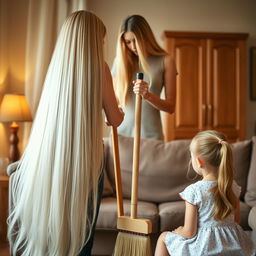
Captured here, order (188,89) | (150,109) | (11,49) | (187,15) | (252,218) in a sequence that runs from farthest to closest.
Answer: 1. (187,15)
2. (188,89)
3. (11,49)
4. (150,109)
5. (252,218)

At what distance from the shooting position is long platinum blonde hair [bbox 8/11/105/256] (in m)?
1.53

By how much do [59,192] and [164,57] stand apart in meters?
1.30

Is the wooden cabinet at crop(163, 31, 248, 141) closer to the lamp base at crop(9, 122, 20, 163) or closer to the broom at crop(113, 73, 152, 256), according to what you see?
the lamp base at crop(9, 122, 20, 163)

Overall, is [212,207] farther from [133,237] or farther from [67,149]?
[67,149]

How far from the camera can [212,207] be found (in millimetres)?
1623

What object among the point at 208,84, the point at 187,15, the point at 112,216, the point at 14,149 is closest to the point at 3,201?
the point at 14,149

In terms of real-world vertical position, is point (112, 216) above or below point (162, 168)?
below

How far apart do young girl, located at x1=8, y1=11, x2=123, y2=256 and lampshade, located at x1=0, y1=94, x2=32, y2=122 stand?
6.41 feet

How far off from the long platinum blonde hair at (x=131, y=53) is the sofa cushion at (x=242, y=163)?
82 cm

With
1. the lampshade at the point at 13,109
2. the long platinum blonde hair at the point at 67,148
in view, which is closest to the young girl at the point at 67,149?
the long platinum blonde hair at the point at 67,148

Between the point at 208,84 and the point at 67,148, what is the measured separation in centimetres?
321

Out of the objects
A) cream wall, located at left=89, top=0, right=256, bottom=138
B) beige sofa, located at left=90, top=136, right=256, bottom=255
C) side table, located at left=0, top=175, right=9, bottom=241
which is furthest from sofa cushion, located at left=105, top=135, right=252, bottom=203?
cream wall, located at left=89, top=0, right=256, bottom=138

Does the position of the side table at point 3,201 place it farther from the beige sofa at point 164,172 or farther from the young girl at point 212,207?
the young girl at point 212,207

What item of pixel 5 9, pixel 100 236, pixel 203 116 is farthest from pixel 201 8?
pixel 100 236
